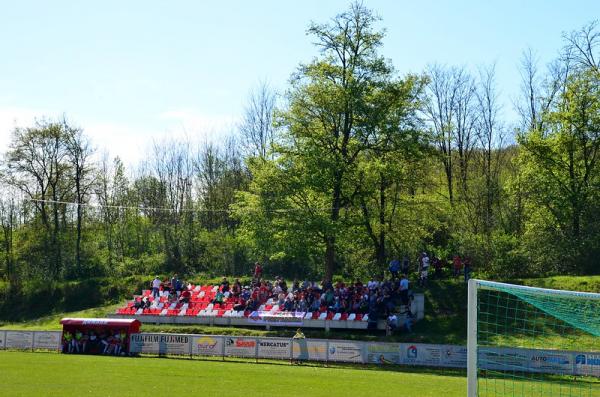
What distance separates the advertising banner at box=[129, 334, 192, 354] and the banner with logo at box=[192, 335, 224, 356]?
320 millimetres

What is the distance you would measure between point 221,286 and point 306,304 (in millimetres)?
6558

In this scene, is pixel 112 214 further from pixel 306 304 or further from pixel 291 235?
pixel 306 304

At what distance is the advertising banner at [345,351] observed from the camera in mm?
27156

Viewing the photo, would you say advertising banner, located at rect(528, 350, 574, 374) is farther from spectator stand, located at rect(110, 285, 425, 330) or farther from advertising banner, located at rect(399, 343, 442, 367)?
spectator stand, located at rect(110, 285, 425, 330)

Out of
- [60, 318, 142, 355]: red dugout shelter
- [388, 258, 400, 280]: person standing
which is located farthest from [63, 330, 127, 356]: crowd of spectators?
[388, 258, 400, 280]: person standing

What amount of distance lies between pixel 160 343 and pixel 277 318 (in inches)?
250

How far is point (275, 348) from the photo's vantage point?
28.2m

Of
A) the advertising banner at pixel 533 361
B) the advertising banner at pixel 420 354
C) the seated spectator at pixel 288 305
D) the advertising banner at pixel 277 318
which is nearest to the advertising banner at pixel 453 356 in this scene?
the advertising banner at pixel 420 354

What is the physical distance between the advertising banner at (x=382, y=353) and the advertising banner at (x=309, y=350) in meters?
1.77

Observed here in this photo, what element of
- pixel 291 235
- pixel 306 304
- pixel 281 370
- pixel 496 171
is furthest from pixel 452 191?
pixel 281 370

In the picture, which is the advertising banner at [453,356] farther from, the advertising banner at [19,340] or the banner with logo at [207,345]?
the advertising banner at [19,340]

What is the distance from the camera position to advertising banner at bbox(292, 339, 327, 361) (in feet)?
90.4

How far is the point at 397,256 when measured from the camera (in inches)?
1678

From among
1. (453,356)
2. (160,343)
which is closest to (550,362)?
(453,356)
